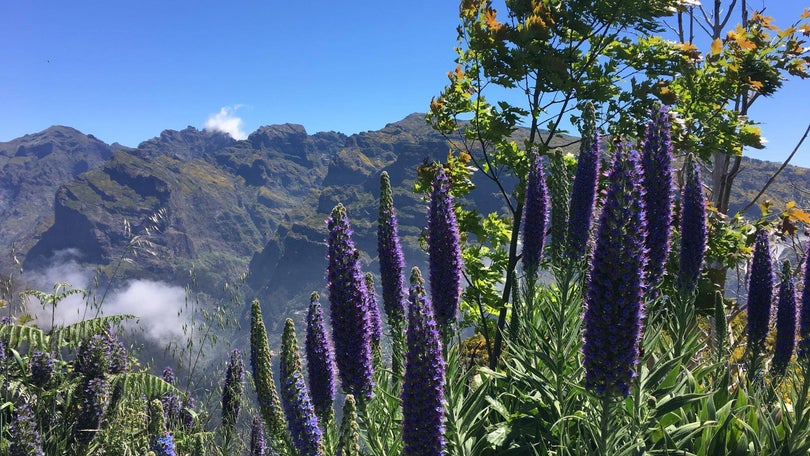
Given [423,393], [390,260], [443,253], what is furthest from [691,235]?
[423,393]

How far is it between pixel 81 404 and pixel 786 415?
7.02m

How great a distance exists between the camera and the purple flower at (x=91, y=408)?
5.82 m

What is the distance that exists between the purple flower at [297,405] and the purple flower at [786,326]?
16.3 feet

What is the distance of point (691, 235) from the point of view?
5539 millimetres

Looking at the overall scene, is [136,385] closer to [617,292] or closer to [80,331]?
[80,331]

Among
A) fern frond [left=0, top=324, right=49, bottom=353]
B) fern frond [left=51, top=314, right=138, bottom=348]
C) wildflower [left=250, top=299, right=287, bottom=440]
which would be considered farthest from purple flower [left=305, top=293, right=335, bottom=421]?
fern frond [left=0, top=324, right=49, bottom=353]

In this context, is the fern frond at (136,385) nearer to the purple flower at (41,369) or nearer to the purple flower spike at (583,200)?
the purple flower at (41,369)

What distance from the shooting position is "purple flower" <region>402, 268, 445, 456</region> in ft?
11.5

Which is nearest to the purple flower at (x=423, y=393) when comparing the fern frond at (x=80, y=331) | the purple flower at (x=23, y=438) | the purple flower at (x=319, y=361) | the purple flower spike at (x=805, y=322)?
the purple flower at (x=319, y=361)

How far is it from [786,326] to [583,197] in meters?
2.55

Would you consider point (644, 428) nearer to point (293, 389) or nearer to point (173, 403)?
point (293, 389)

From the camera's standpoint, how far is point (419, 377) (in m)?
3.54

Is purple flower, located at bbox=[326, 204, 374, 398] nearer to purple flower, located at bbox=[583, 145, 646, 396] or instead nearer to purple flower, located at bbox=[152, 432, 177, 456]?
purple flower, located at bbox=[152, 432, 177, 456]

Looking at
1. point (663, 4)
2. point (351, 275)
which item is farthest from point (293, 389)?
point (663, 4)
